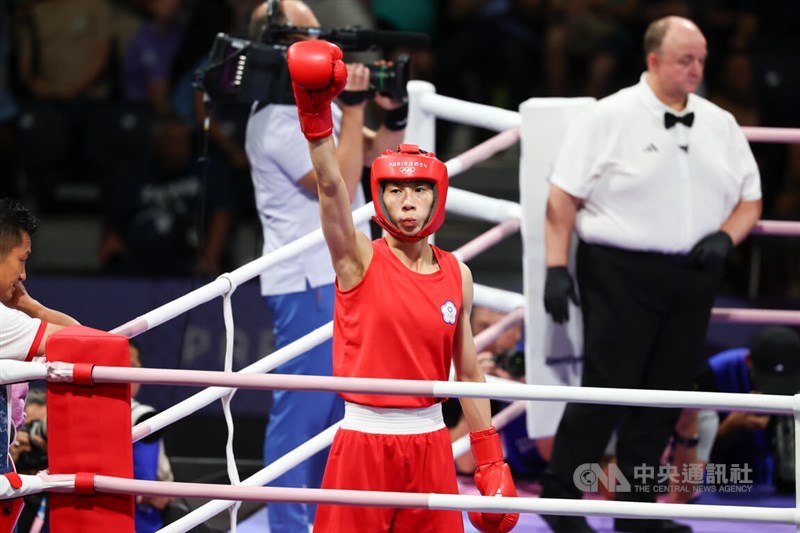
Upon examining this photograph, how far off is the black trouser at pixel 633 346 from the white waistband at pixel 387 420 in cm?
121

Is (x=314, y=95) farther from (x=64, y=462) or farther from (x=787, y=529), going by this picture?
(x=787, y=529)

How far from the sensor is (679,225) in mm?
4203

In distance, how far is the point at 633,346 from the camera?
13.8 feet

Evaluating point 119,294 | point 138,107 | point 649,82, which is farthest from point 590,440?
point 138,107

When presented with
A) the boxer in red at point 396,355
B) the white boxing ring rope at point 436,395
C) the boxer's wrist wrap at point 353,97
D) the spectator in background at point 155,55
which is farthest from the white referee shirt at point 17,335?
the spectator in background at point 155,55

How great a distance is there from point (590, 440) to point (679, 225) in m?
0.72

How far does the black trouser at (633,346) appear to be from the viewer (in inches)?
166

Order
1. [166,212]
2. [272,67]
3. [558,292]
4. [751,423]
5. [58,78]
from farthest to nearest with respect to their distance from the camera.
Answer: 1. [58,78]
2. [166,212]
3. [751,423]
4. [558,292]
5. [272,67]

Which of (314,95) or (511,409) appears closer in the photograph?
(314,95)

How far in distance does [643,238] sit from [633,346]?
33 centimetres

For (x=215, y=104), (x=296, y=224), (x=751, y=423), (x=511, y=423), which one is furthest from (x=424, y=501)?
(x=215, y=104)

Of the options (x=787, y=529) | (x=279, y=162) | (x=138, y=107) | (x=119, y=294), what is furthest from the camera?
(x=138, y=107)

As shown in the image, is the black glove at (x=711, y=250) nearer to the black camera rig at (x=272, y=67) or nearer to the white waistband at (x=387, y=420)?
the black camera rig at (x=272, y=67)

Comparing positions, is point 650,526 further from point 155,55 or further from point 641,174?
point 155,55
